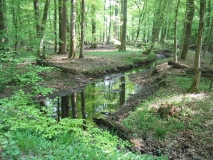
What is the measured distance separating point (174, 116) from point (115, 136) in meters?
3.25

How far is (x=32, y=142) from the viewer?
13.1 feet

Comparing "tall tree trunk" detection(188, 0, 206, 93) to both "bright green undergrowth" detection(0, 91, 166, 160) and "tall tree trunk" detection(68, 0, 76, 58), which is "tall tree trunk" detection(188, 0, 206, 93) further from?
"tall tree trunk" detection(68, 0, 76, 58)

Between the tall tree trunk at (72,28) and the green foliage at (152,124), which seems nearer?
the green foliage at (152,124)

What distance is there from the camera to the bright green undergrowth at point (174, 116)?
6.75m

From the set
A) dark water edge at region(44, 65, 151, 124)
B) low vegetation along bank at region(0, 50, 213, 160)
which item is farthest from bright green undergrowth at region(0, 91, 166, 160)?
dark water edge at region(44, 65, 151, 124)

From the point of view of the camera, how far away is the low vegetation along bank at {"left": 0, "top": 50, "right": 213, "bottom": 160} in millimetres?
3918

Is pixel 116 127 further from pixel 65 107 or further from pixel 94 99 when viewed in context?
pixel 94 99

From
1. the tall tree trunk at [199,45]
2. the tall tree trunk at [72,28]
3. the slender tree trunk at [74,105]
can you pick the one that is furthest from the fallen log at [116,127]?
the tall tree trunk at [72,28]

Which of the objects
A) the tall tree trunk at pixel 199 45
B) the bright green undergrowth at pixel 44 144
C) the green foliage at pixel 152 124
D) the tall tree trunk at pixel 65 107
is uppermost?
the tall tree trunk at pixel 199 45

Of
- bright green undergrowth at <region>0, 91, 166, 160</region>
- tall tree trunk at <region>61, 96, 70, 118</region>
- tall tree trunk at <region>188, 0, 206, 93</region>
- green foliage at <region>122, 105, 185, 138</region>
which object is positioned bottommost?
tall tree trunk at <region>61, 96, 70, 118</region>

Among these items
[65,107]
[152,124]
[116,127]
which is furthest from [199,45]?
[65,107]

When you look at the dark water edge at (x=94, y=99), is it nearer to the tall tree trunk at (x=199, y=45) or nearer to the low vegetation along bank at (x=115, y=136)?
the low vegetation along bank at (x=115, y=136)

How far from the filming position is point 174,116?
733 centimetres

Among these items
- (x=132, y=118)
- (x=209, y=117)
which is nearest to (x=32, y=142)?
(x=132, y=118)
